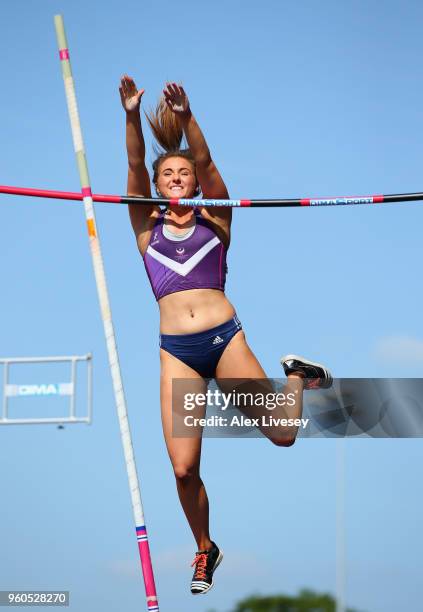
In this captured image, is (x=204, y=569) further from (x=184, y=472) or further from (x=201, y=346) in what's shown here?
(x=201, y=346)

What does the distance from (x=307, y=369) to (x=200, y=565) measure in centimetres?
197

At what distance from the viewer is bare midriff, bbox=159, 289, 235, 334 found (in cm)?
918

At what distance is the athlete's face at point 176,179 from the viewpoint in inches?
376

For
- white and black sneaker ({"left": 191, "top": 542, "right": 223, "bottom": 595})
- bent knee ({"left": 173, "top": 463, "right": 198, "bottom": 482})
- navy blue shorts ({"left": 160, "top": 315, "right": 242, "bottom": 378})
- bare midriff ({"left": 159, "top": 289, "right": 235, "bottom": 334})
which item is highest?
bare midriff ({"left": 159, "top": 289, "right": 235, "bottom": 334})

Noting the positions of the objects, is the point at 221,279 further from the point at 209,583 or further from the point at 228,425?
the point at 209,583

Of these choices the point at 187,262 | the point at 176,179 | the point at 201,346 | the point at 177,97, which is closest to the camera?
the point at 177,97

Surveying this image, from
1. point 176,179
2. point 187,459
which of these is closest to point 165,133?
point 176,179

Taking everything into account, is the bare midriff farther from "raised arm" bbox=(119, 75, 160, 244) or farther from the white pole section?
"raised arm" bbox=(119, 75, 160, 244)

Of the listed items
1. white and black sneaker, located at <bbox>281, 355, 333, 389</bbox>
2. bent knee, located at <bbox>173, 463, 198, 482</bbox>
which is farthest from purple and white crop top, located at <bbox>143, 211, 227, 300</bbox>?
bent knee, located at <bbox>173, 463, 198, 482</bbox>

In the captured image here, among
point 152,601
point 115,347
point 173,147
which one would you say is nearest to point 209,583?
point 152,601

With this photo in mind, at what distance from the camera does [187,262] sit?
30.5ft

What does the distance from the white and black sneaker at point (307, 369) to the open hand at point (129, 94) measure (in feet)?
8.64

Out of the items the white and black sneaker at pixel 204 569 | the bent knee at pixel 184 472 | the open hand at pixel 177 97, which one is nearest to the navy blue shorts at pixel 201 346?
the bent knee at pixel 184 472

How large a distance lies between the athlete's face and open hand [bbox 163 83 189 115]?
2.39ft
